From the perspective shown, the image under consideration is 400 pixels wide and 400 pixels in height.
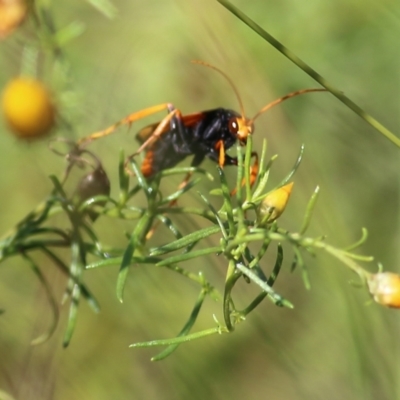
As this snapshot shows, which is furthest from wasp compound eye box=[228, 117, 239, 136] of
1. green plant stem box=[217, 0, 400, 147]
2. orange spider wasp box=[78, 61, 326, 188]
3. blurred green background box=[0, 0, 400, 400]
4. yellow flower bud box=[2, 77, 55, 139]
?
blurred green background box=[0, 0, 400, 400]

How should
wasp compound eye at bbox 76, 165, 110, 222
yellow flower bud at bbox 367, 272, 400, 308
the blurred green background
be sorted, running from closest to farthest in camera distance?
yellow flower bud at bbox 367, 272, 400, 308 → wasp compound eye at bbox 76, 165, 110, 222 → the blurred green background

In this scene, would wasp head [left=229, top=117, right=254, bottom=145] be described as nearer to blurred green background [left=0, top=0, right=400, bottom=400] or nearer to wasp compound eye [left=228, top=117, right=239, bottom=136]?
wasp compound eye [left=228, top=117, right=239, bottom=136]

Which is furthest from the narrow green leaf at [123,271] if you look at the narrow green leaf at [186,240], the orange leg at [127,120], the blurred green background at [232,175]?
the blurred green background at [232,175]

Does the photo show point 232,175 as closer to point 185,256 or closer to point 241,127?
point 241,127

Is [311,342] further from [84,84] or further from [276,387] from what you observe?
[84,84]

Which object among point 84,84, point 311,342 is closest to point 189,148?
point 84,84

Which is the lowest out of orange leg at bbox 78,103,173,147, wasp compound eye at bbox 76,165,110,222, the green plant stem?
wasp compound eye at bbox 76,165,110,222
